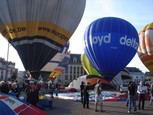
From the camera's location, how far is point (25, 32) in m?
24.4

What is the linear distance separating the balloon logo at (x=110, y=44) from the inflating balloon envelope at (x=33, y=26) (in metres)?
9.75

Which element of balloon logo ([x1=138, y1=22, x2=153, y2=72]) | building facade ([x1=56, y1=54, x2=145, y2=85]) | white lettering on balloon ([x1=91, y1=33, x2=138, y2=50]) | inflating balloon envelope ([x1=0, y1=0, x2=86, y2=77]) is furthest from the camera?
building facade ([x1=56, y1=54, x2=145, y2=85])

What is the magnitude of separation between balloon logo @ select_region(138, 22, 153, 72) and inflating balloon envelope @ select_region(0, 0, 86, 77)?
1825 centimetres

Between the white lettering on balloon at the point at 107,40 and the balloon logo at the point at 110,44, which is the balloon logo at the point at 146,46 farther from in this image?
the white lettering on balloon at the point at 107,40

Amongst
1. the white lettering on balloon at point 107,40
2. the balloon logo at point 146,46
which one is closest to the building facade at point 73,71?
the balloon logo at point 146,46

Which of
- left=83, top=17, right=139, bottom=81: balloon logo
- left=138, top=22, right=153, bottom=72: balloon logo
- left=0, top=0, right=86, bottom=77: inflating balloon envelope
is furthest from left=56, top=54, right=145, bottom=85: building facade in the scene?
left=0, top=0, right=86, bottom=77: inflating balloon envelope

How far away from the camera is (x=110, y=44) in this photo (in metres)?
34.2

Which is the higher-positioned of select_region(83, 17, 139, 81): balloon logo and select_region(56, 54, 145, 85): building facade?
select_region(56, 54, 145, 85): building facade

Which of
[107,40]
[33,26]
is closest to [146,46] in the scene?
[107,40]

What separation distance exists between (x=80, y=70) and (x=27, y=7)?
93173mm

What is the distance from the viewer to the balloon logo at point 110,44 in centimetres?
3406

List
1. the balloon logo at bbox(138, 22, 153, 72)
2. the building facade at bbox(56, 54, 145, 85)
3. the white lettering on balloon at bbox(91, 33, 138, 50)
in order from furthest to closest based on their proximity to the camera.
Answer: the building facade at bbox(56, 54, 145, 85) < the balloon logo at bbox(138, 22, 153, 72) < the white lettering on balloon at bbox(91, 33, 138, 50)

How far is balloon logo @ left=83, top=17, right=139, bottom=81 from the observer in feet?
112

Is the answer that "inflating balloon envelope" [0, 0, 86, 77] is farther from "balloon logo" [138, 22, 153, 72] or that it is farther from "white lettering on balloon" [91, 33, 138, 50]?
"balloon logo" [138, 22, 153, 72]
